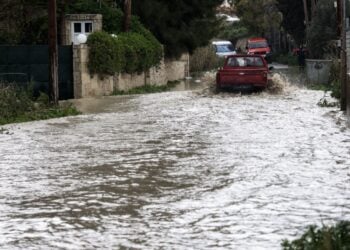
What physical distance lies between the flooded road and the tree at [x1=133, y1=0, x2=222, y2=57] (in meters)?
18.0

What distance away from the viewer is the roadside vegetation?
20666mm

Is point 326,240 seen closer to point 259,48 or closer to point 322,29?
point 322,29

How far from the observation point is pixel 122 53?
3031 centimetres

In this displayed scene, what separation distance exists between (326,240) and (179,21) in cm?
3419

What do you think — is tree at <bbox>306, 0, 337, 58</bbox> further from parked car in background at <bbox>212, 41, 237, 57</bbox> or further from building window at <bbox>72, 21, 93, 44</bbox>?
building window at <bbox>72, 21, 93, 44</bbox>

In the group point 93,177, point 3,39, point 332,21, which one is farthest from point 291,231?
point 332,21

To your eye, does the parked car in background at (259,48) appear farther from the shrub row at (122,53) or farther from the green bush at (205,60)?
the shrub row at (122,53)

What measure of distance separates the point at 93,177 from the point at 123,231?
11.7ft

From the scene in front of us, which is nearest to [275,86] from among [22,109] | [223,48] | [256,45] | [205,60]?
[22,109]

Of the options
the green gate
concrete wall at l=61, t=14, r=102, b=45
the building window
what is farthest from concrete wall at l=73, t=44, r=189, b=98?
the building window

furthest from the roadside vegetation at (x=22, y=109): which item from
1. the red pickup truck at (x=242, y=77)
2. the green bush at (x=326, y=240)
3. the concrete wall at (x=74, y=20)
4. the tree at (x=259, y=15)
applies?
the tree at (x=259, y=15)

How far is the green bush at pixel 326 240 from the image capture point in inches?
237

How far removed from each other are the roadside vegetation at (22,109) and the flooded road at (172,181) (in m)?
0.98

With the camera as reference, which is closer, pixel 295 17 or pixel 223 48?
pixel 223 48
